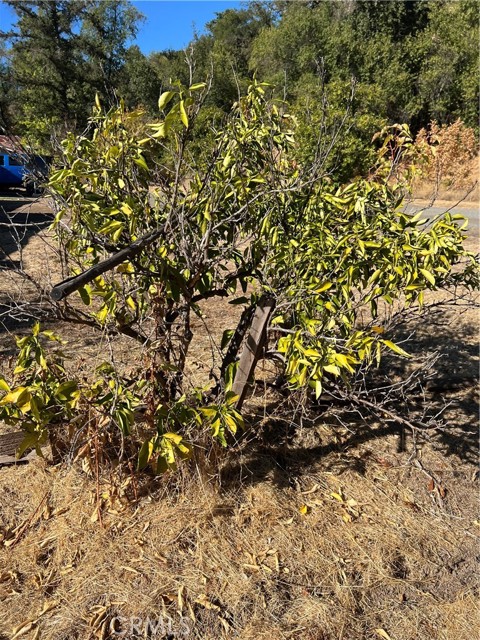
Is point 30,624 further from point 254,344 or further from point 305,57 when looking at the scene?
point 305,57

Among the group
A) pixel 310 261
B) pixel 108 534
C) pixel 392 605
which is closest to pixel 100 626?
pixel 108 534

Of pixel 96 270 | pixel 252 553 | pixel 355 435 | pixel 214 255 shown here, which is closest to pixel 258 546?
pixel 252 553

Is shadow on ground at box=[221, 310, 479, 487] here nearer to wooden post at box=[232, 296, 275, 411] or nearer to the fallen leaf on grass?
wooden post at box=[232, 296, 275, 411]

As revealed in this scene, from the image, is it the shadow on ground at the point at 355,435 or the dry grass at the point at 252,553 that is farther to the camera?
the shadow on ground at the point at 355,435

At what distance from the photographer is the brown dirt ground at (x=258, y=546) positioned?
2.07 m

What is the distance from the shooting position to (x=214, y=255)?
2494mm

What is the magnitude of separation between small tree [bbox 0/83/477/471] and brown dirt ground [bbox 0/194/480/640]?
12.6 inches

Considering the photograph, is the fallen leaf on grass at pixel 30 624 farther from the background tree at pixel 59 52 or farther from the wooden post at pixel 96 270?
the background tree at pixel 59 52

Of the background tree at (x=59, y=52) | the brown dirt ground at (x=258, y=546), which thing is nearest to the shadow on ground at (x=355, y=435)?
the brown dirt ground at (x=258, y=546)

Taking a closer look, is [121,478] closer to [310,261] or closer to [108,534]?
[108,534]

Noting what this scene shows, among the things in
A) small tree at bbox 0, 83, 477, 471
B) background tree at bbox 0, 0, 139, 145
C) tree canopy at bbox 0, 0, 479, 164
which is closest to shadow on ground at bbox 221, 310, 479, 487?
small tree at bbox 0, 83, 477, 471

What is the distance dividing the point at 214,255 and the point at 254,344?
0.47 meters

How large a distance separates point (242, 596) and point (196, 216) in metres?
1.64

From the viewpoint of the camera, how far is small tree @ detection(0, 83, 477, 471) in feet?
6.68
